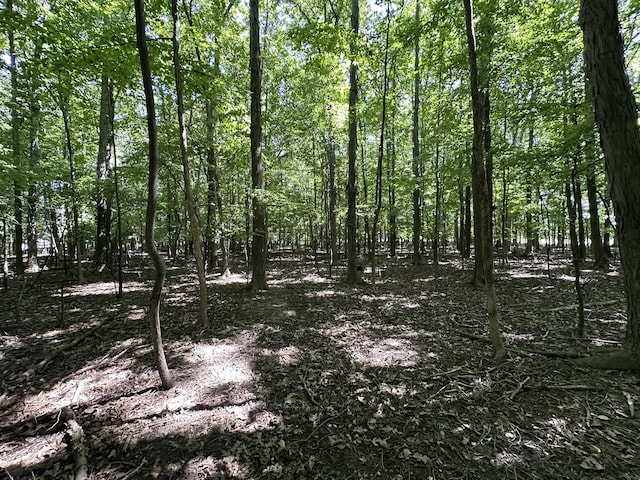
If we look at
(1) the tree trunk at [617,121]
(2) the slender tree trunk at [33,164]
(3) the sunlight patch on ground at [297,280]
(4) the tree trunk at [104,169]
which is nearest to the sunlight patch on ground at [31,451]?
(1) the tree trunk at [617,121]

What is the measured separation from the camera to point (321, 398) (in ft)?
12.6

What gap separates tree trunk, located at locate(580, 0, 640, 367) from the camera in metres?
3.52

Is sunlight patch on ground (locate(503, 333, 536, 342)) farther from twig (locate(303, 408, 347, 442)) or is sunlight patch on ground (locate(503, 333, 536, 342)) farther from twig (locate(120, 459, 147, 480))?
twig (locate(120, 459, 147, 480))

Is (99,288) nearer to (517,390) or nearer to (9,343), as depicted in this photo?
(9,343)

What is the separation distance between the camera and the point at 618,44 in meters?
3.55

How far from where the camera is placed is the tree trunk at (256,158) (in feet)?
27.6

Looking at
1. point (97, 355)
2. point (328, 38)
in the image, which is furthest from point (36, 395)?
point (328, 38)

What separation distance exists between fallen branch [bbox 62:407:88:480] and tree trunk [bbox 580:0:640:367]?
648 centimetres

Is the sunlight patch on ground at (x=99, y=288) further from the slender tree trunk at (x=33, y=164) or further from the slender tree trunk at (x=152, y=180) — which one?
the slender tree trunk at (x=152, y=180)

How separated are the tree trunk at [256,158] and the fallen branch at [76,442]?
5789mm

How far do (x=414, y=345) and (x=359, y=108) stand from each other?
8.28m

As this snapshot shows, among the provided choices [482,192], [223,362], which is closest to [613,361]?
[482,192]

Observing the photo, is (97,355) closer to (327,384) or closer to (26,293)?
(327,384)

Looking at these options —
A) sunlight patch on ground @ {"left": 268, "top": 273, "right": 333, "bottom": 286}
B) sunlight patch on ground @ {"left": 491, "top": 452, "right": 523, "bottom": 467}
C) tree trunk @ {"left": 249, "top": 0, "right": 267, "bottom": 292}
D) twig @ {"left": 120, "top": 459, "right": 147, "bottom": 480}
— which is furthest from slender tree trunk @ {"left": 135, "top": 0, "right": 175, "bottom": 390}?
sunlight patch on ground @ {"left": 268, "top": 273, "right": 333, "bottom": 286}
